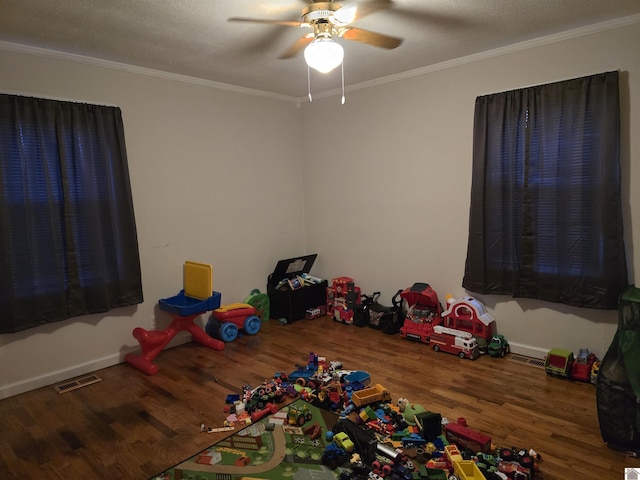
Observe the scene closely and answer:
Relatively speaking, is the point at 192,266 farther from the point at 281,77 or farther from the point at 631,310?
the point at 631,310

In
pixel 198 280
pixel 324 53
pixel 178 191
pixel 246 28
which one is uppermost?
pixel 246 28

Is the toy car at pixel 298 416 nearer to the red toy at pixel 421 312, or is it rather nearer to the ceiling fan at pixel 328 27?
the red toy at pixel 421 312

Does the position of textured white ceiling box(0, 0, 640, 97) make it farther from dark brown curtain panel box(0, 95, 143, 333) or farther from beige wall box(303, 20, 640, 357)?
dark brown curtain panel box(0, 95, 143, 333)

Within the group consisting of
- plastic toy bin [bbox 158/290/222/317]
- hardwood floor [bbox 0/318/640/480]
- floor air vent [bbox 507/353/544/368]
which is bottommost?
hardwood floor [bbox 0/318/640/480]

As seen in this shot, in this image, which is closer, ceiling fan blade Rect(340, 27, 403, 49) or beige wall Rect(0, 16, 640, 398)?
ceiling fan blade Rect(340, 27, 403, 49)

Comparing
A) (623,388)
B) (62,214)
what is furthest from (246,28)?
(623,388)

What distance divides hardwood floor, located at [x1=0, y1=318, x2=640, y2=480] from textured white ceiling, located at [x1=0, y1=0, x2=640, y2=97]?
2.51m

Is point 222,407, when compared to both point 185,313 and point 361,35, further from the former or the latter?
point 361,35

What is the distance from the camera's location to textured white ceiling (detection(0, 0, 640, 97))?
243 cm

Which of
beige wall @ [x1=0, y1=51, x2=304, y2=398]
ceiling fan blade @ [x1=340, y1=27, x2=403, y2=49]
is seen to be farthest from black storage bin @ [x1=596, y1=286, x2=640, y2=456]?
beige wall @ [x1=0, y1=51, x2=304, y2=398]

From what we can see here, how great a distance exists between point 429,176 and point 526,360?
180 centimetres

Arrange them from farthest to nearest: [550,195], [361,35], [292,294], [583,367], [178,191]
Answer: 1. [292,294]
2. [178,191]
3. [550,195]
4. [583,367]
5. [361,35]

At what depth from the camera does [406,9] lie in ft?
8.32

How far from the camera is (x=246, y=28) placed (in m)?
2.73
